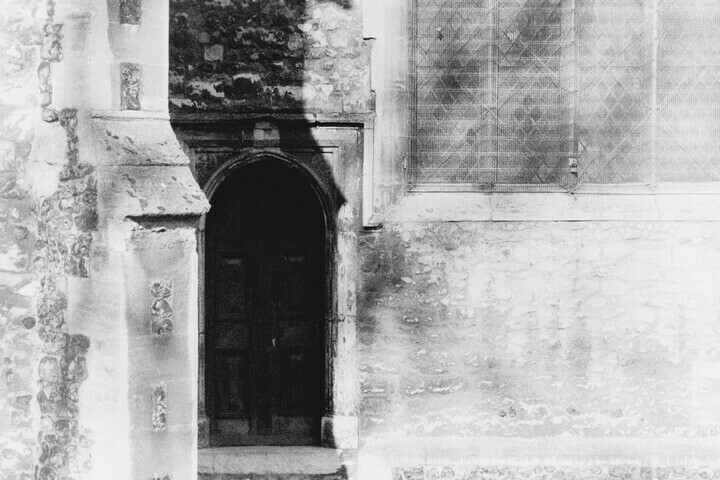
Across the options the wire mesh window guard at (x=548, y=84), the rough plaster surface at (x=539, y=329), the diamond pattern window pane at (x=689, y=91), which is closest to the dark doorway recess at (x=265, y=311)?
the rough plaster surface at (x=539, y=329)

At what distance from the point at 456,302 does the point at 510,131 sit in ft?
4.37

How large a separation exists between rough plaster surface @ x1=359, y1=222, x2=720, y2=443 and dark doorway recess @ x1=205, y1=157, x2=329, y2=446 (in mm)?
538

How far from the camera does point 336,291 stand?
1060 cm

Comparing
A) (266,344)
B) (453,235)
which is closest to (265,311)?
(266,344)

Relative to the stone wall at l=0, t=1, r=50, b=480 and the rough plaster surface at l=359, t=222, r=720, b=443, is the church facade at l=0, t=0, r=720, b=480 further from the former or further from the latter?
the stone wall at l=0, t=1, r=50, b=480

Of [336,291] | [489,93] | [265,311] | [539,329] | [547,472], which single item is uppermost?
[489,93]

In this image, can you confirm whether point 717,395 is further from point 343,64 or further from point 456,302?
point 343,64

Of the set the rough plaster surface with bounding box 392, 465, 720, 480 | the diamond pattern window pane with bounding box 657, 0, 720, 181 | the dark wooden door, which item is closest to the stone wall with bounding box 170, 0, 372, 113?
the dark wooden door

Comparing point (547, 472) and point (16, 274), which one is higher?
point (16, 274)

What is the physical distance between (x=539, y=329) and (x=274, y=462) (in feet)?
Result: 6.99

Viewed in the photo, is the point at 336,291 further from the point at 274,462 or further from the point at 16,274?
the point at 16,274

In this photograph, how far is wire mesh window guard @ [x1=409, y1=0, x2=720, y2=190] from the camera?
10789 millimetres

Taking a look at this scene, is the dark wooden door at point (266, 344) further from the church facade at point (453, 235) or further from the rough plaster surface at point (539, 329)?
the rough plaster surface at point (539, 329)

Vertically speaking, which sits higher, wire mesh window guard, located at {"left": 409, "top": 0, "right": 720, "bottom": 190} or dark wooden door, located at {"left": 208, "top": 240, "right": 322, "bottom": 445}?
wire mesh window guard, located at {"left": 409, "top": 0, "right": 720, "bottom": 190}
